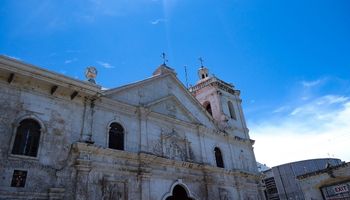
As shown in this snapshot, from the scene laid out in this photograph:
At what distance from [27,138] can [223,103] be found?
48.6ft

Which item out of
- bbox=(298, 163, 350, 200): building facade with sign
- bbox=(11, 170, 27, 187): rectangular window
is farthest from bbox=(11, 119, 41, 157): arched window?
bbox=(298, 163, 350, 200): building facade with sign

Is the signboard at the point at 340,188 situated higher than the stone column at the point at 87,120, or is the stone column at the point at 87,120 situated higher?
the stone column at the point at 87,120

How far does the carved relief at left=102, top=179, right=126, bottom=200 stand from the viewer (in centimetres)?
1196

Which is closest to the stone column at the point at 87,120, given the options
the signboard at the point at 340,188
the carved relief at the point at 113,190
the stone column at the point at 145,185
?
the carved relief at the point at 113,190

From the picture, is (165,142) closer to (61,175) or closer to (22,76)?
(61,175)

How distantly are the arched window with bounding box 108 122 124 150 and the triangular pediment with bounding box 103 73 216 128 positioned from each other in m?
1.47

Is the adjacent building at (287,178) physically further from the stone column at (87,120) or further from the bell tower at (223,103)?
the stone column at (87,120)

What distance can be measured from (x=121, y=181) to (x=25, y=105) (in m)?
5.24

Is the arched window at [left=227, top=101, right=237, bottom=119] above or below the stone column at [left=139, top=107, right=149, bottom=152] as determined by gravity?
above

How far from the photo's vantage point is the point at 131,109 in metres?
14.9

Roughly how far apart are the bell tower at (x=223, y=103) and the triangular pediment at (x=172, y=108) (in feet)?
9.45

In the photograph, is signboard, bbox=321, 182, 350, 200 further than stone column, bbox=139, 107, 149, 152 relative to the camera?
No

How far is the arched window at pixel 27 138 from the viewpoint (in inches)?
417

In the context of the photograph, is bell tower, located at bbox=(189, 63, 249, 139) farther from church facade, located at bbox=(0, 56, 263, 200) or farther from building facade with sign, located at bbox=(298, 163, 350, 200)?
building facade with sign, located at bbox=(298, 163, 350, 200)
